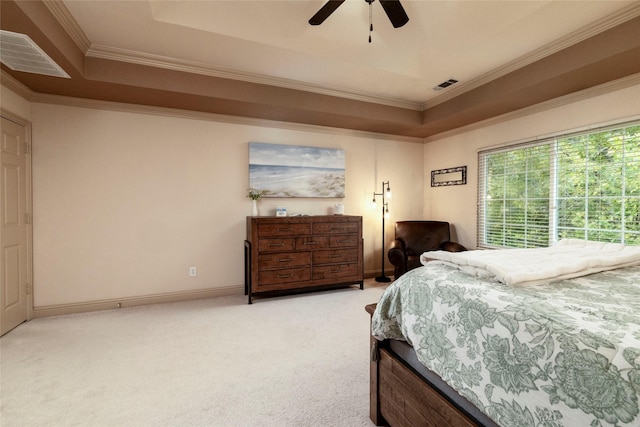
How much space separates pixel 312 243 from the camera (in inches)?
153

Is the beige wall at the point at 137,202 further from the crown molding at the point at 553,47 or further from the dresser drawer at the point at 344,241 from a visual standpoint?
the crown molding at the point at 553,47

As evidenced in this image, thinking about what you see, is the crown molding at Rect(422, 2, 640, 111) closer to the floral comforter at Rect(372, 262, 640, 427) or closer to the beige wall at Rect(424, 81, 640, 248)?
the beige wall at Rect(424, 81, 640, 248)

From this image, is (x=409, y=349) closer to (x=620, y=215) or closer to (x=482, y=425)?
(x=482, y=425)

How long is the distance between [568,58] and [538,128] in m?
0.97

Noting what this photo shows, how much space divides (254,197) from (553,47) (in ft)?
11.8

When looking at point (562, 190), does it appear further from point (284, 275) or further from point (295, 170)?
point (284, 275)

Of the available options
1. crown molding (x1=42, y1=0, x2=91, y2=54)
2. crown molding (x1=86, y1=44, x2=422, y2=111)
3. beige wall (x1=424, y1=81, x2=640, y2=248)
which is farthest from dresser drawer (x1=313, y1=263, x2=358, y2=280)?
crown molding (x1=42, y1=0, x2=91, y2=54)

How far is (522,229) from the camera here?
3.73m

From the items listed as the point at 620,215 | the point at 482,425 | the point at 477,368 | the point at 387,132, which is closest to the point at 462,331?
the point at 477,368

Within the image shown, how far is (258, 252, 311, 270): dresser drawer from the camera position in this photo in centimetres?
365

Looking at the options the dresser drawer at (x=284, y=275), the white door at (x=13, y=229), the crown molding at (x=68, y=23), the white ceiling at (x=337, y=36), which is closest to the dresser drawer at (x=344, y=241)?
the dresser drawer at (x=284, y=275)

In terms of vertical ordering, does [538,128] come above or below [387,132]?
below

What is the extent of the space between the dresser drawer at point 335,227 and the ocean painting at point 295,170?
0.61 m

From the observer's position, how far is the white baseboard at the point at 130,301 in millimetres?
3240
